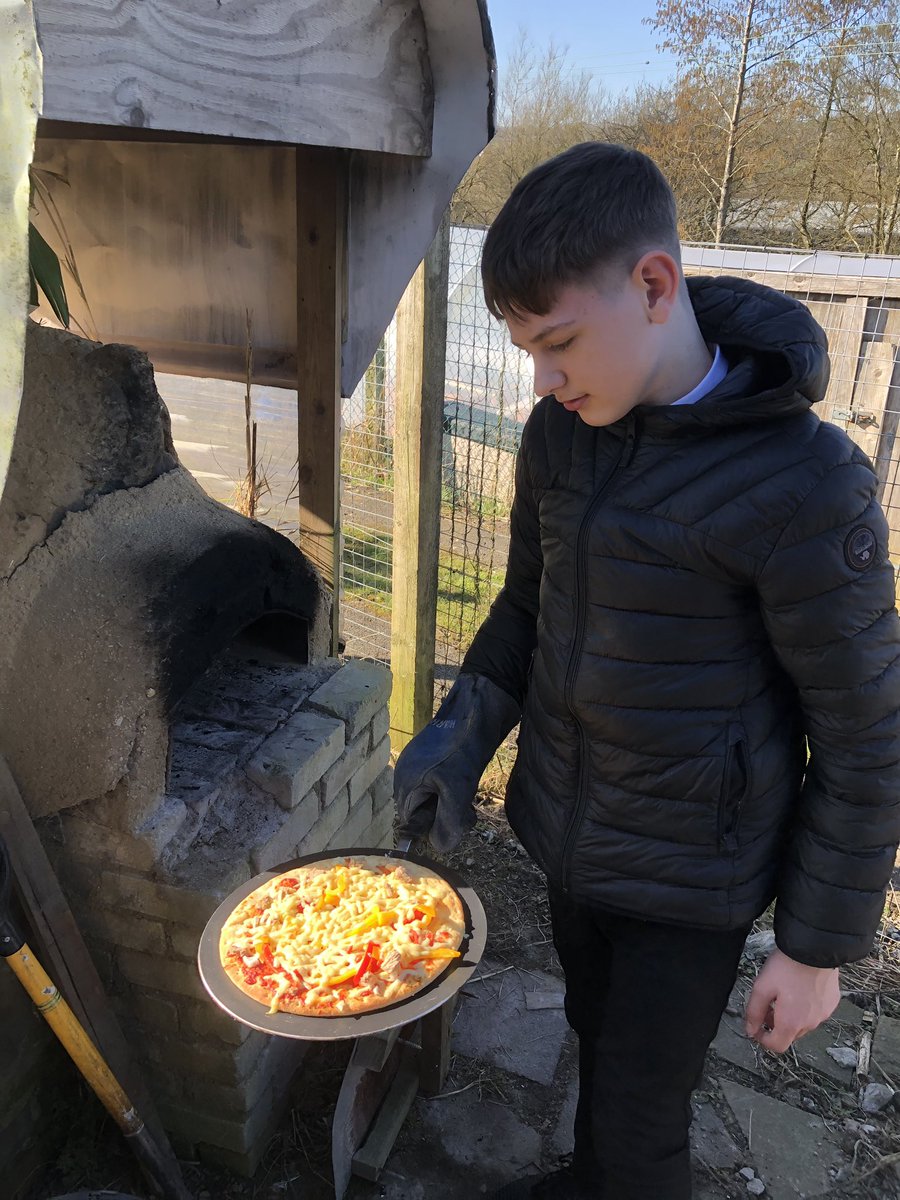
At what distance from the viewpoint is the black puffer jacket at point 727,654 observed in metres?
1.33

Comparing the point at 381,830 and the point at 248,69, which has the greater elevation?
the point at 248,69

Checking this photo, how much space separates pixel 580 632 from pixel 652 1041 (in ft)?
2.47

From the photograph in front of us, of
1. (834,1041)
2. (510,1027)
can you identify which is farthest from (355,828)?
(834,1041)

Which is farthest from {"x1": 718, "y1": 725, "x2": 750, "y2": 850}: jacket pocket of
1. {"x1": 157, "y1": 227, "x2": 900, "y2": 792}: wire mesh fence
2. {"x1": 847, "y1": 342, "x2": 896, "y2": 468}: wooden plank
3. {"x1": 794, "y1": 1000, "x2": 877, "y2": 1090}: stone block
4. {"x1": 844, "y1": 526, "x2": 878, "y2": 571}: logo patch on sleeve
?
{"x1": 847, "y1": 342, "x2": 896, "y2": 468}: wooden plank

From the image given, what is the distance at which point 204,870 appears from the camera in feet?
6.21

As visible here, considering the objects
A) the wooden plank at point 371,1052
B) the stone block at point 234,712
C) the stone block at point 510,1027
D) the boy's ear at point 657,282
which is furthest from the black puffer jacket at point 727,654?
the stone block at point 510,1027

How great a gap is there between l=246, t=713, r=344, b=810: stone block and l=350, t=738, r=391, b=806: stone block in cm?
21

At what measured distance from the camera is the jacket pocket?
146 centimetres

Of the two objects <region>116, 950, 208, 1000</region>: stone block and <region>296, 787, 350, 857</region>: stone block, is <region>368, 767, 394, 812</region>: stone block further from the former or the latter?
<region>116, 950, 208, 1000</region>: stone block

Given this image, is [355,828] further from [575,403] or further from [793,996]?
[575,403]

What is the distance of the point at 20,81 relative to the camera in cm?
57

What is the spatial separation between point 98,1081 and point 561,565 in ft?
4.54

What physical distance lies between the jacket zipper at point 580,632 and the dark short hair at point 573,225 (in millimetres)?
264

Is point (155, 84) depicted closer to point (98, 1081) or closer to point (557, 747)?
point (557, 747)
